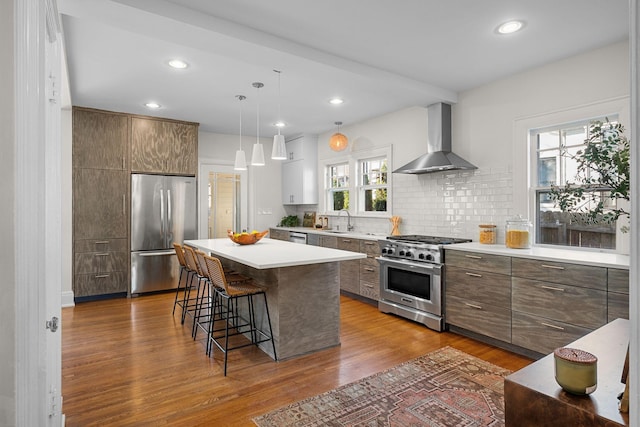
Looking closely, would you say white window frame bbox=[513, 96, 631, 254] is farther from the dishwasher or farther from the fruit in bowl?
the dishwasher

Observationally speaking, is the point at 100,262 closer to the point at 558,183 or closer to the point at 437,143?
the point at 437,143

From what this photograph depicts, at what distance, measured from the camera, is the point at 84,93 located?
436 centimetres

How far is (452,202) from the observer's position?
14.7ft

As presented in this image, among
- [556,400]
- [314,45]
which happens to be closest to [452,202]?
[314,45]

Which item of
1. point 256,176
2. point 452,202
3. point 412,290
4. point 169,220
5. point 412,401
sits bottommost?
point 412,401

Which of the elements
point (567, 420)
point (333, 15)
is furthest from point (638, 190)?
point (333, 15)

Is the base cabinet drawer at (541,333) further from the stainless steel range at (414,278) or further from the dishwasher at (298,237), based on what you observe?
the dishwasher at (298,237)

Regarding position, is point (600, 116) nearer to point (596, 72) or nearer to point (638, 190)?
point (596, 72)

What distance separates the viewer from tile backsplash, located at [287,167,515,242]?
4.00 metres

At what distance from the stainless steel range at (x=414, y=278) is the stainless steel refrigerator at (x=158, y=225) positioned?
3.04m

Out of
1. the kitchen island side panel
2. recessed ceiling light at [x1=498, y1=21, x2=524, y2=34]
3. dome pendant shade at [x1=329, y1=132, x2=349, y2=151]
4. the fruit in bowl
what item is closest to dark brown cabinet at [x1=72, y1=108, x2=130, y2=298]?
the fruit in bowl

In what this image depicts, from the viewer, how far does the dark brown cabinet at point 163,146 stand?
17.4 ft

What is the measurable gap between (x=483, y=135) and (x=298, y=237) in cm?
323

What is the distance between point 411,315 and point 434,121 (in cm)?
229
